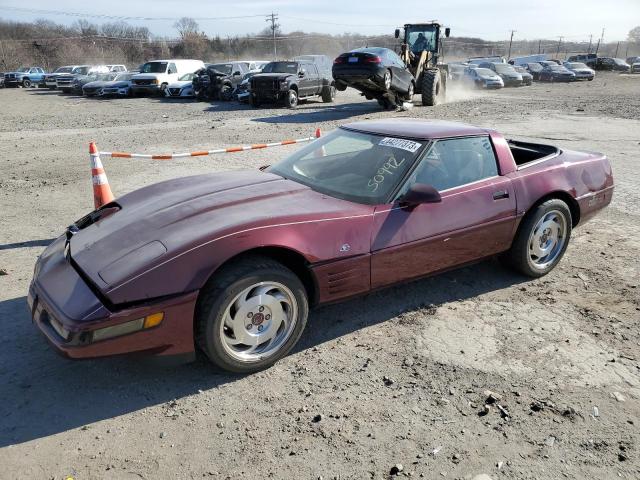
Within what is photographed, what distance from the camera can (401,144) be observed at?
3.83m

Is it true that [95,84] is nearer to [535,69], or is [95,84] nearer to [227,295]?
[227,295]

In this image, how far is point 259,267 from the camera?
9.49 feet

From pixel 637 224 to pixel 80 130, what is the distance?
13245 millimetres

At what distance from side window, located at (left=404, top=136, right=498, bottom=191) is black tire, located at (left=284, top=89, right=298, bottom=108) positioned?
15322 mm

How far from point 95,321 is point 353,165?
85.9 inches

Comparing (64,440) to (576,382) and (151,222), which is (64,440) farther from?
(576,382)

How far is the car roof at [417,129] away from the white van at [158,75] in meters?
22.0

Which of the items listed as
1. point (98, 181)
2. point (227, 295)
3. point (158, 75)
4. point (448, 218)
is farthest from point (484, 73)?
point (227, 295)

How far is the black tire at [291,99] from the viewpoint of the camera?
61.0ft

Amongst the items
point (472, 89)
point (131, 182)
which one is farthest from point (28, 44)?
point (131, 182)

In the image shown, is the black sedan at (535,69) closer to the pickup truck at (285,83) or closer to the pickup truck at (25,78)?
the pickup truck at (285,83)

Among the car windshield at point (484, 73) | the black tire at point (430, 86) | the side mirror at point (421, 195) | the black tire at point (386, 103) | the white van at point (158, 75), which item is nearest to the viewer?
the side mirror at point (421, 195)

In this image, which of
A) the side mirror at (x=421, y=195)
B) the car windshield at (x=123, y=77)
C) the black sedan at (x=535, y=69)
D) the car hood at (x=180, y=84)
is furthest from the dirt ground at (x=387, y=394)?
the black sedan at (x=535, y=69)

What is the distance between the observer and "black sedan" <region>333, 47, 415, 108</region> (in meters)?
15.6
